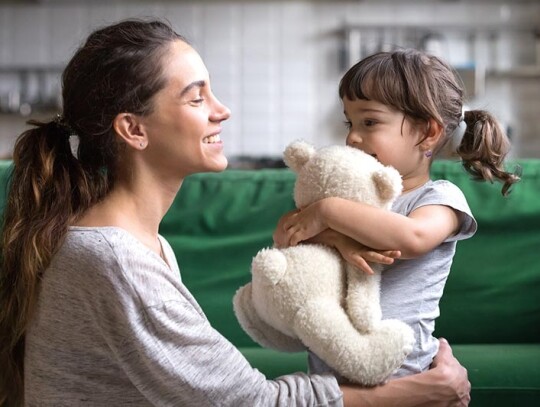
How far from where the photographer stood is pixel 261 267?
110cm

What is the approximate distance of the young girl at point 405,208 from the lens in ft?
3.66

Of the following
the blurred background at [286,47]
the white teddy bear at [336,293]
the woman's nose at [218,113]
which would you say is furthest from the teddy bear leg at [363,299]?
the blurred background at [286,47]

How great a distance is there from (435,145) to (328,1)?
11.4ft

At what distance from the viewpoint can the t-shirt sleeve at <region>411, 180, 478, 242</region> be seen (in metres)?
1.18

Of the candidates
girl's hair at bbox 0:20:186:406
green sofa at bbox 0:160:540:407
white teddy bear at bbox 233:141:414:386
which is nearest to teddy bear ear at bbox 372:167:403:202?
white teddy bear at bbox 233:141:414:386

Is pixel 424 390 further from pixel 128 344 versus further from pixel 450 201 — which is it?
pixel 128 344

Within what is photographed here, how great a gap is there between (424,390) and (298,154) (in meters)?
0.41

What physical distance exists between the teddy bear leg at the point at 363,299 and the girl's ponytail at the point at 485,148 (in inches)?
13.1

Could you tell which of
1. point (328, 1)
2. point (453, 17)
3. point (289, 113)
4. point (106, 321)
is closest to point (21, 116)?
point (289, 113)

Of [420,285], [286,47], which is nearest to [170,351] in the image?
[420,285]

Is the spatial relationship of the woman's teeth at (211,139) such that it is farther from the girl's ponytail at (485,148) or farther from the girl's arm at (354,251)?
the girl's ponytail at (485,148)

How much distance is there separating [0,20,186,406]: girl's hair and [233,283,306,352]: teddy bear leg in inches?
11.1

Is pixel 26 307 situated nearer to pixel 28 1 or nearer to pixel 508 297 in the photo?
pixel 508 297

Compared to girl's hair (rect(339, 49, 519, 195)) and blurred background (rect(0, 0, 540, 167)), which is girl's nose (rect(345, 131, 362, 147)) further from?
blurred background (rect(0, 0, 540, 167))
